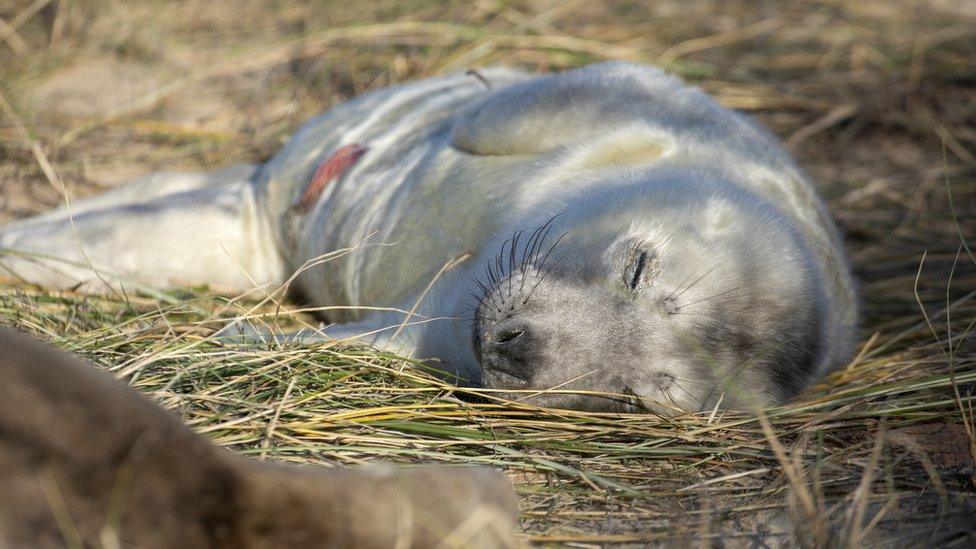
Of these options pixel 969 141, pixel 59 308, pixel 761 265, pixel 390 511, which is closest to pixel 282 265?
pixel 59 308

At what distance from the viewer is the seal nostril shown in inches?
85.2

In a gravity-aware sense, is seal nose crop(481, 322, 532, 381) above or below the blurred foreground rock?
below

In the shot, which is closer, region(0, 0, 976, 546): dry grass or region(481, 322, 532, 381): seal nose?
region(0, 0, 976, 546): dry grass

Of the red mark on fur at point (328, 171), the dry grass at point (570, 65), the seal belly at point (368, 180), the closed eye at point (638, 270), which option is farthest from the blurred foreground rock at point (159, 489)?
the red mark on fur at point (328, 171)

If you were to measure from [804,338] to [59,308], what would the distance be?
1945mm

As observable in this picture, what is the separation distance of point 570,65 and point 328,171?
6.10 feet

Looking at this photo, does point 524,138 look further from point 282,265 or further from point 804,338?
point 282,265

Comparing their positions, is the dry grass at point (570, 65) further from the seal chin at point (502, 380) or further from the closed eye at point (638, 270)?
the closed eye at point (638, 270)

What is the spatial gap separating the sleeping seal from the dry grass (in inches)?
5.8

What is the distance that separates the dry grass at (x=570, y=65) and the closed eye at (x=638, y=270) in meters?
0.30

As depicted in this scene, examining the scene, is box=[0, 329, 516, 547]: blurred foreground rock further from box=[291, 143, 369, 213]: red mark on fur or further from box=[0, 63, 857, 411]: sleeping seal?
box=[291, 143, 369, 213]: red mark on fur

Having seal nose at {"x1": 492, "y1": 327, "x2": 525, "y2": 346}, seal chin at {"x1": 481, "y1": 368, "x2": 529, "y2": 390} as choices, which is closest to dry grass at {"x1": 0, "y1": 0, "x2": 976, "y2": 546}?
seal chin at {"x1": 481, "y1": 368, "x2": 529, "y2": 390}

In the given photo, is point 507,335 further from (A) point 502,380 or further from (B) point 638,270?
(B) point 638,270

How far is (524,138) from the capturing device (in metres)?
2.84
